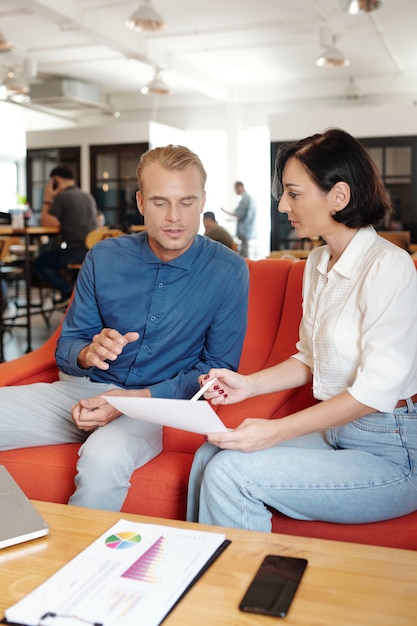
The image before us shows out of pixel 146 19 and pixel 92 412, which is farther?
pixel 146 19

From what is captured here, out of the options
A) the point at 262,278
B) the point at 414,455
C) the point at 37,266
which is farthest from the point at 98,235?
the point at 414,455

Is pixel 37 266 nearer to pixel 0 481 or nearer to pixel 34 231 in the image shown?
pixel 34 231

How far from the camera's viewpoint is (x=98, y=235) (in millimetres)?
6734

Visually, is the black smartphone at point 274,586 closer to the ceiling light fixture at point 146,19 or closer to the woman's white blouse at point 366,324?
the woman's white blouse at point 366,324

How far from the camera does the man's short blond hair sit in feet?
6.45

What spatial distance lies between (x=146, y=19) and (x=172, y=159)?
5.53m

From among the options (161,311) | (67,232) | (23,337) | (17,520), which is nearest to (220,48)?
(67,232)

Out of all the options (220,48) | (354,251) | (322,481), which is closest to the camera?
(322,481)

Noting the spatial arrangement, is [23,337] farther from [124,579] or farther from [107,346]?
[124,579]

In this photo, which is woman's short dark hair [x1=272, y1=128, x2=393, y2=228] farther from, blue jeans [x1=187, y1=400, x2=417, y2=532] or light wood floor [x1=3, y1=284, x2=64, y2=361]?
light wood floor [x1=3, y1=284, x2=64, y2=361]

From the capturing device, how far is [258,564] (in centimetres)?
115

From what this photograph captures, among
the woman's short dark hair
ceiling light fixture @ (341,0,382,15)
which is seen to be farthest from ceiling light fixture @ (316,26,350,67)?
the woman's short dark hair

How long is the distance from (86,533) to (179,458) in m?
0.66

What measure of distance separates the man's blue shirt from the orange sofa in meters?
0.18
